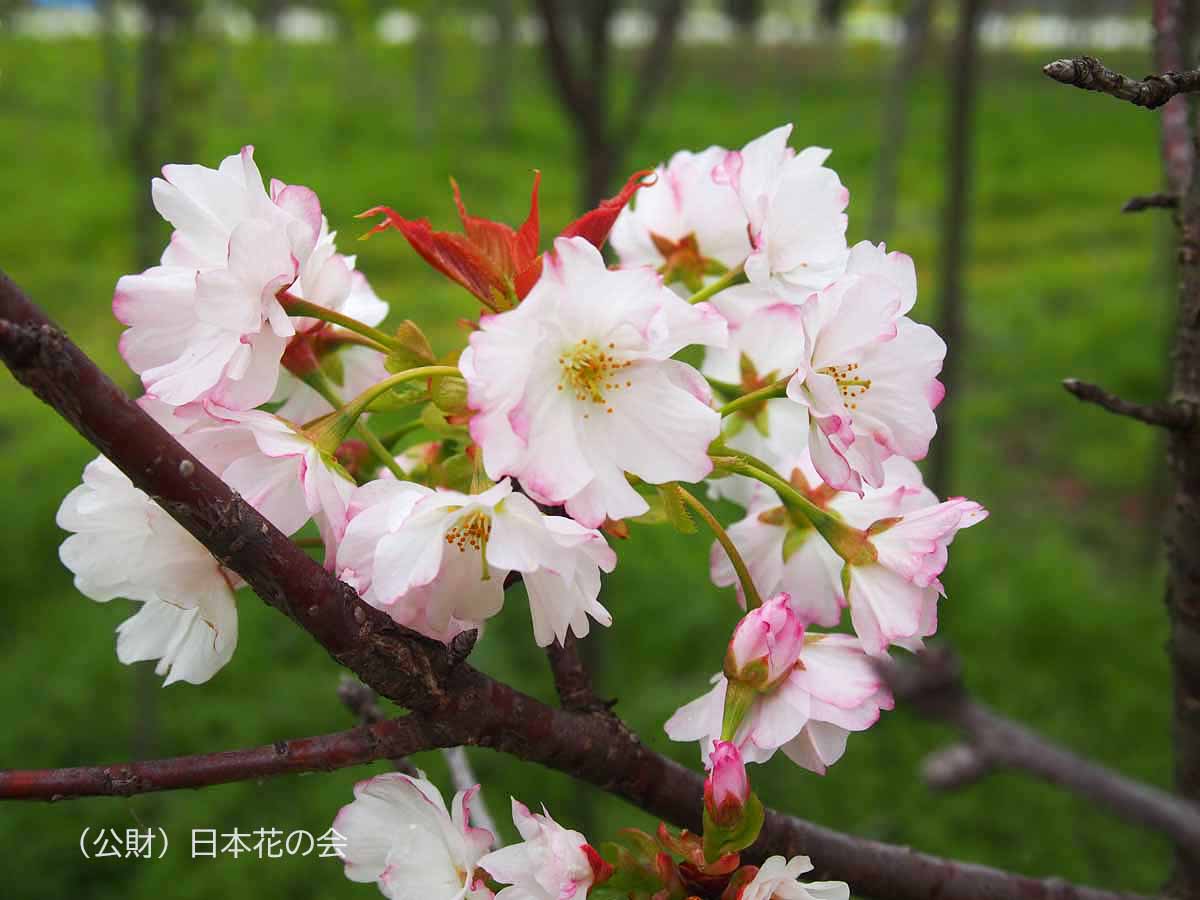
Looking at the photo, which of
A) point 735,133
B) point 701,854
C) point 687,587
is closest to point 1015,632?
point 687,587

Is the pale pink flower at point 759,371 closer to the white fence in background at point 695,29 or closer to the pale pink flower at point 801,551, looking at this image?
the pale pink flower at point 801,551

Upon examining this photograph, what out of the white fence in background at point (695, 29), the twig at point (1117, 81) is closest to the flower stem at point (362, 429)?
the twig at point (1117, 81)

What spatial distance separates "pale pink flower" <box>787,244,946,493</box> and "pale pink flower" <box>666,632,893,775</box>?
0.42ft

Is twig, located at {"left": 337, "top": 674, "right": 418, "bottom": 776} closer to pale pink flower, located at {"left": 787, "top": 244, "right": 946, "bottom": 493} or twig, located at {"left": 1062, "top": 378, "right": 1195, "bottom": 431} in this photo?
pale pink flower, located at {"left": 787, "top": 244, "right": 946, "bottom": 493}

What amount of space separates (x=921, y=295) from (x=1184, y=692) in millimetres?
5242

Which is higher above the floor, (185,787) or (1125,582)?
(185,787)

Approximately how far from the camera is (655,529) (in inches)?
161

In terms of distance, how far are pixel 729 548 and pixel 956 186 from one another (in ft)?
7.31

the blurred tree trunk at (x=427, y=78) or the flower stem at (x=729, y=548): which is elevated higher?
the flower stem at (x=729, y=548)

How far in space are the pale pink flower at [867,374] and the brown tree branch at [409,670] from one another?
267mm

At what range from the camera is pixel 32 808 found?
10.1 feet

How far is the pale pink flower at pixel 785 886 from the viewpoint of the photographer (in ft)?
2.42

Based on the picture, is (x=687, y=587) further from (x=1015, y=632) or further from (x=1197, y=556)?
(x=1197, y=556)

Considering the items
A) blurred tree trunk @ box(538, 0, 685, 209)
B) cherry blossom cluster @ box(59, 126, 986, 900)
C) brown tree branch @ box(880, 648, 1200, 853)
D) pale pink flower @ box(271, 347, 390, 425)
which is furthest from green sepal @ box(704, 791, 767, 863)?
blurred tree trunk @ box(538, 0, 685, 209)
